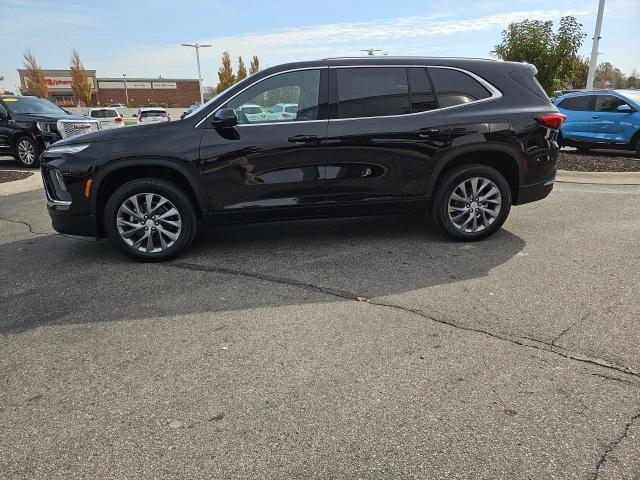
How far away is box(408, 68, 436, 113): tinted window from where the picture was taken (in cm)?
523

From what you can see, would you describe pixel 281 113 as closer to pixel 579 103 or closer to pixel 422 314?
pixel 422 314

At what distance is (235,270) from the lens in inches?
192

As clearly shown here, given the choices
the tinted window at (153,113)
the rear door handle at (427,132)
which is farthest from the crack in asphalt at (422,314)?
the tinted window at (153,113)

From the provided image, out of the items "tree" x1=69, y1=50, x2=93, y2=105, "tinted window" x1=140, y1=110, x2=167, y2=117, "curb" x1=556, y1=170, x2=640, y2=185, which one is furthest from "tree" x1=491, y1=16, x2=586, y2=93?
"tree" x1=69, y1=50, x2=93, y2=105

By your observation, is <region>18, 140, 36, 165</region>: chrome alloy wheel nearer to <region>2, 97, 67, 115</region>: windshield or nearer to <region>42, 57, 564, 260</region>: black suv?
<region>2, 97, 67, 115</region>: windshield

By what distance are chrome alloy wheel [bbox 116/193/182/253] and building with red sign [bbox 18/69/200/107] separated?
3031 inches

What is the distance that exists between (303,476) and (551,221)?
530 centimetres

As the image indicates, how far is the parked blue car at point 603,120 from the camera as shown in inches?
465

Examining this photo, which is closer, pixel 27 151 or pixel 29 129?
pixel 29 129

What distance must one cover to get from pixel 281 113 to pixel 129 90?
274 feet

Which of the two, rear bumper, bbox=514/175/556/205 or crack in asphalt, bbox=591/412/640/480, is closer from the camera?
crack in asphalt, bbox=591/412/640/480

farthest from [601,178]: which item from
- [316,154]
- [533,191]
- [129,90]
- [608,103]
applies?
[129,90]

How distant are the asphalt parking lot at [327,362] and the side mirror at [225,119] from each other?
1.34 meters

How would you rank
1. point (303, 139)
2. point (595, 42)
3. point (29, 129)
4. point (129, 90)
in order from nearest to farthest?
point (303, 139)
point (29, 129)
point (595, 42)
point (129, 90)
